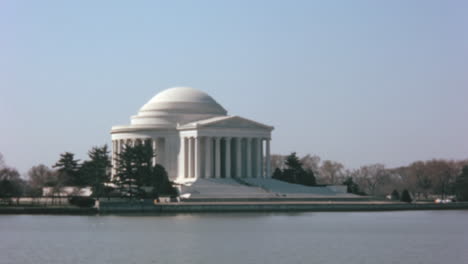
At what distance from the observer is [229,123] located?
137875 mm

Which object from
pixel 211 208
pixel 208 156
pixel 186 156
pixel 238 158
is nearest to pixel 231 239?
pixel 211 208

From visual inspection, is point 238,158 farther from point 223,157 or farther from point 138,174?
point 138,174

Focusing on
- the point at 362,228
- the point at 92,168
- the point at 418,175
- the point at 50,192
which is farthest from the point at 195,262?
the point at 418,175

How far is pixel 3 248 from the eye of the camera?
68.6 m

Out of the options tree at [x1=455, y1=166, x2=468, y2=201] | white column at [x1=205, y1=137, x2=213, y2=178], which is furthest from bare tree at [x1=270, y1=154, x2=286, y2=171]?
white column at [x1=205, y1=137, x2=213, y2=178]

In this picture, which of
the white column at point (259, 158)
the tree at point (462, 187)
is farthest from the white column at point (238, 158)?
the tree at point (462, 187)

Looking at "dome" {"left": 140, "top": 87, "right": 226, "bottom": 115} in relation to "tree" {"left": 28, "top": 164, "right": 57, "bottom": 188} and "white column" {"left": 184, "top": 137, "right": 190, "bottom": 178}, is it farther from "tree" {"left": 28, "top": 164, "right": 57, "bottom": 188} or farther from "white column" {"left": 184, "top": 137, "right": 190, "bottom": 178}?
"tree" {"left": 28, "top": 164, "right": 57, "bottom": 188}

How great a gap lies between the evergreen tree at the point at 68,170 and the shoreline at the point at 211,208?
2244 cm

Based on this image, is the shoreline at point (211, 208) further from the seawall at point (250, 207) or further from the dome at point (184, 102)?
the dome at point (184, 102)

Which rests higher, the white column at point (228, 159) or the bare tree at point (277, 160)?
the bare tree at point (277, 160)

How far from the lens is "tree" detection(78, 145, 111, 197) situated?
4680 inches

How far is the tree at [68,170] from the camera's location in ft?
443

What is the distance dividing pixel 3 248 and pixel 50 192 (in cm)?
6395

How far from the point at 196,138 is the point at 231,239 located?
61.9 m
